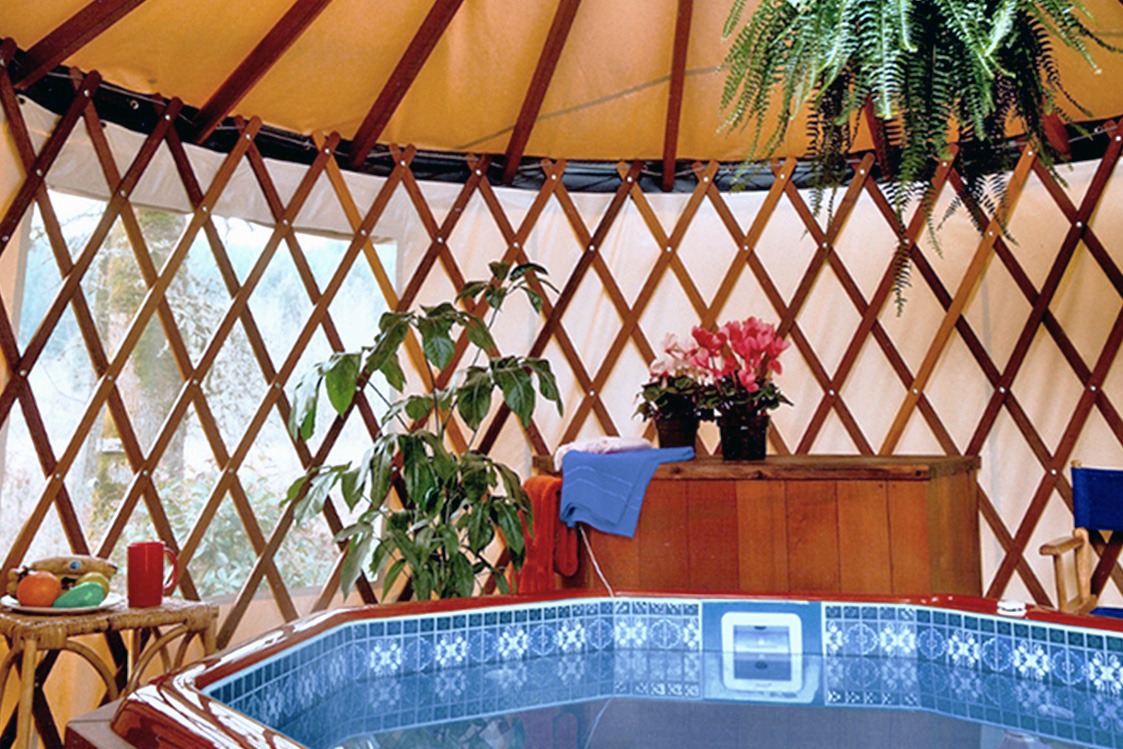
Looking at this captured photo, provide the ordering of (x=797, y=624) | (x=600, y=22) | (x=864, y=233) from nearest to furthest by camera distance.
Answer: (x=797, y=624)
(x=600, y=22)
(x=864, y=233)

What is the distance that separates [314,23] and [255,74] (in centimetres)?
20

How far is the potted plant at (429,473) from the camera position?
2293 millimetres

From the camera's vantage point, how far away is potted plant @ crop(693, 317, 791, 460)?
215 cm

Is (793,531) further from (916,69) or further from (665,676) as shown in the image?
(916,69)

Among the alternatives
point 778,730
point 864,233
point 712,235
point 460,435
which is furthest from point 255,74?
point 778,730

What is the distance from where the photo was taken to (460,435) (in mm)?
2758

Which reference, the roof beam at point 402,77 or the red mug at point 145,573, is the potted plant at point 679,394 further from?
the red mug at point 145,573

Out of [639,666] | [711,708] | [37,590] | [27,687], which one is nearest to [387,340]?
[37,590]

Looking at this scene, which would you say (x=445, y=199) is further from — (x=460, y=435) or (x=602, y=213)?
(x=460, y=435)

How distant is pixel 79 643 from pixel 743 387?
1.49 metres

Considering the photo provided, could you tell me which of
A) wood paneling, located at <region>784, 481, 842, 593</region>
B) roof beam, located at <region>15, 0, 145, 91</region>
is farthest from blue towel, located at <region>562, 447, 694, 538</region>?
roof beam, located at <region>15, 0, 145, 91</region>

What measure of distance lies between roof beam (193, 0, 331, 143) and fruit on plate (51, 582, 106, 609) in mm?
1275

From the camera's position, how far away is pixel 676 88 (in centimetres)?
267

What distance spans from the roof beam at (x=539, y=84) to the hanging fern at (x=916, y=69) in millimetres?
1261
